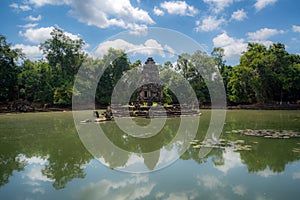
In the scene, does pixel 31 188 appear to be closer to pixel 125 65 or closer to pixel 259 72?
pixel 259 72

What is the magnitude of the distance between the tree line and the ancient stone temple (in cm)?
715

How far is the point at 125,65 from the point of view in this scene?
122 feet

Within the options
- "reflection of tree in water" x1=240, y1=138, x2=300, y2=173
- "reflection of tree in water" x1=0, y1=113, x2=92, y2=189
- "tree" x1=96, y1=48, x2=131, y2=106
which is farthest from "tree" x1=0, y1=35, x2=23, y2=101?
"reflection of tree in water" x1=240, y1=138, x2=300, y2=173

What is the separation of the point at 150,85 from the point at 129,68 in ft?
57.3

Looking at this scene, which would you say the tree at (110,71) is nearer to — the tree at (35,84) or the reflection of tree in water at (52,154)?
the tree at (35,84)

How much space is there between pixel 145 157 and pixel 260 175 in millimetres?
2868

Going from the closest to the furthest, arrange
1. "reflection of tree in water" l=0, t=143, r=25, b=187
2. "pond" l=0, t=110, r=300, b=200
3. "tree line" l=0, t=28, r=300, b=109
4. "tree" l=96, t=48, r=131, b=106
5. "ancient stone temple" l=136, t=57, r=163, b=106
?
"pond" l=0, t=110, r=300, b=200
"reflection of tree in water" l=0, t=143, r=25, b=187
"ancient stone temple" l=136, t=57, r=163, b=106
"tree line" l=0, t=28, r=300, b=109
"tree" l=96, t=48, r=131, b=106

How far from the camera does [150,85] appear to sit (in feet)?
67.6

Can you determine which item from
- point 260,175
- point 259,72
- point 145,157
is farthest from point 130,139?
point 259,72

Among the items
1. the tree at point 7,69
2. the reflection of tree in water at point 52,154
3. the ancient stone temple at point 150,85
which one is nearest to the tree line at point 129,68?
the tree at point 7,69

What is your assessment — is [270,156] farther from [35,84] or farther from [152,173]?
[35,84]

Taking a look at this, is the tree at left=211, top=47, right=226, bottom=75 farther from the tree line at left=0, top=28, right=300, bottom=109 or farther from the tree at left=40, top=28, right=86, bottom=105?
the tree at left=40, top=28, right=86, bottom=105

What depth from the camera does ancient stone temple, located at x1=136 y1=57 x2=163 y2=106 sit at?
2042cm

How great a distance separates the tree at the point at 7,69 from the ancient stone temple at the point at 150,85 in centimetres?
1953
